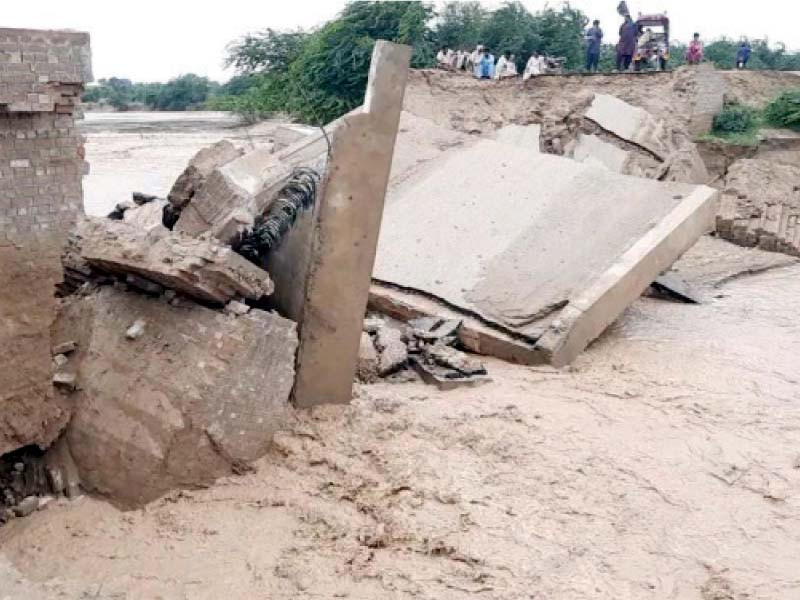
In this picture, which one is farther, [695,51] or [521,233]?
[695,51]

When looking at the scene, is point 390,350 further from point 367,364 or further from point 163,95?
point 163,95

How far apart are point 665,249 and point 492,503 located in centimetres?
380

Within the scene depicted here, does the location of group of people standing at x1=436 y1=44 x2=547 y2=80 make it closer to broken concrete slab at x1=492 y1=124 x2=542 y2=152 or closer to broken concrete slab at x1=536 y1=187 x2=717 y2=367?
broken concrete slab at x1=492 y1=124 x2=542 y2=152

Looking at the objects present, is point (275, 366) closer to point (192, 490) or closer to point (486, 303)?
point (192, 490)

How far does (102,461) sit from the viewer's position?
435cm

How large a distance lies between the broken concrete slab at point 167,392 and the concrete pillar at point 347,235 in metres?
0.47

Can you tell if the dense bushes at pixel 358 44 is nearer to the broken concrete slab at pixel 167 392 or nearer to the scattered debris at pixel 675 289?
the scattered debris at pixel 675 289

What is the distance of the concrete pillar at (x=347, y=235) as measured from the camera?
4855 mm

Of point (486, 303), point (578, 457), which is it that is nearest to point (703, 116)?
point (486, 303)

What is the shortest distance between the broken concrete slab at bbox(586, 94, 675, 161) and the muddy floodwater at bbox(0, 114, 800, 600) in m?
6.28

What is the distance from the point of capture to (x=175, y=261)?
4180mm

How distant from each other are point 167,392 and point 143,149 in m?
16.9

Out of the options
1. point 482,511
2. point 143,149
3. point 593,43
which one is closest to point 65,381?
point 482,511

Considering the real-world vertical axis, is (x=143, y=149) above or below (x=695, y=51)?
below
